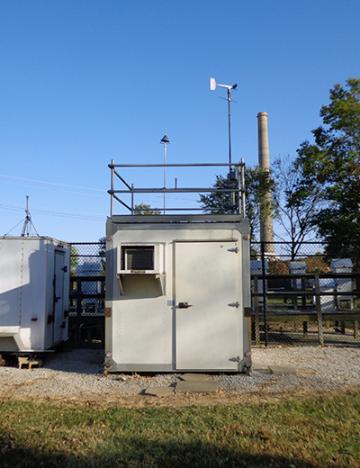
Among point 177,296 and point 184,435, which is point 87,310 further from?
point 184,435

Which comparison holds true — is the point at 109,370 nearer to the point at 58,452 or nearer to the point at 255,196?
the point at 58,452

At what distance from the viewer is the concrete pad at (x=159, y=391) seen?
6.93 metres

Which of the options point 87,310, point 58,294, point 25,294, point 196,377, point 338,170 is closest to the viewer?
point 196,377

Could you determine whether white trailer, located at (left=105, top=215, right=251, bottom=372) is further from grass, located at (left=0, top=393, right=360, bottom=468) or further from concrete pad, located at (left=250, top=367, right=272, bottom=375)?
grass, located at (left=0, top=393, right=360, bottom=468)

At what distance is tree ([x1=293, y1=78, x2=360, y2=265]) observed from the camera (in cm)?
2098

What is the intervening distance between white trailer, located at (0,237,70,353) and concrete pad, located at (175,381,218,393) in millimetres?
3136

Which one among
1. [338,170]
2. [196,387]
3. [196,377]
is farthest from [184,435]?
[338,170]

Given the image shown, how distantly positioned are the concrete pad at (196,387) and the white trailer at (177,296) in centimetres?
62

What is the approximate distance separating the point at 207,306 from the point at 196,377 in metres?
1.14

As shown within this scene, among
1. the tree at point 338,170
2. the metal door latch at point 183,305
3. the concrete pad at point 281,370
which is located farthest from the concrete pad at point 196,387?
the tree at point 338,170

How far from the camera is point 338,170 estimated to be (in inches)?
920

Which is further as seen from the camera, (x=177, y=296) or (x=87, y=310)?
(x=87, y=310)

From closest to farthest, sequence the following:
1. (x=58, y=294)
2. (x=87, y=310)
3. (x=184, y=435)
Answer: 1. (x=184, y=435)
2. (x=58, y=294)
3. (x=87, y=310)

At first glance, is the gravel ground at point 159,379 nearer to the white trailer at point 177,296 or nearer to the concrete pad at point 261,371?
the concrete pad at point 261,371
